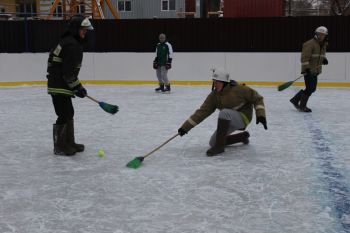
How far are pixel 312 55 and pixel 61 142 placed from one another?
15.3 ft

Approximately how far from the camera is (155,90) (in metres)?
12.1

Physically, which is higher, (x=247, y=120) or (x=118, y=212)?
(x=247, y=120)

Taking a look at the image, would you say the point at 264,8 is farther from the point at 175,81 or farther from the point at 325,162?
the point at 325,162

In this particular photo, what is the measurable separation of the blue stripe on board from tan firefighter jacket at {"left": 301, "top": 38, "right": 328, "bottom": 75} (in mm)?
1977

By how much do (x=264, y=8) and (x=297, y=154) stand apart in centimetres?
1131

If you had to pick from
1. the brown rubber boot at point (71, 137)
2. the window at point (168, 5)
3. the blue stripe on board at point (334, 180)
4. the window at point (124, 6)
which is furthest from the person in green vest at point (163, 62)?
the window at point (124, 6)

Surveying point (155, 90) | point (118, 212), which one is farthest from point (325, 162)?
point (155, 90)

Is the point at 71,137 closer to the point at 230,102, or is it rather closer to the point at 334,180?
the point at 230,102

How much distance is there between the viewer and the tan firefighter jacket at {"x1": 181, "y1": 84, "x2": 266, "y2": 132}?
515cm

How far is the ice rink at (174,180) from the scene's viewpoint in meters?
3.40

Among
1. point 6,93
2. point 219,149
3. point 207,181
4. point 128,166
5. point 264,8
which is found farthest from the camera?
point 264,8

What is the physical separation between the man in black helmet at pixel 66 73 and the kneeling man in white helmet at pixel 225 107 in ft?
3.96

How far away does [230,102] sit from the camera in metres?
5.28

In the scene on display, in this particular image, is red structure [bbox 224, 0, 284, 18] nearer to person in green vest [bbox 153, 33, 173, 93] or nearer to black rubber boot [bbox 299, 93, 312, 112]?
person in green vest [bbox 153, 33, 173, 93]
